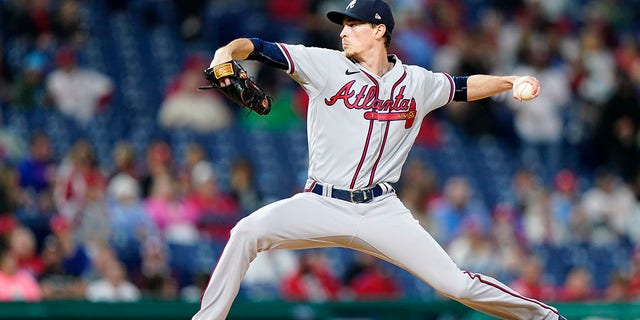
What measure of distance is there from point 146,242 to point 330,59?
4.45 m

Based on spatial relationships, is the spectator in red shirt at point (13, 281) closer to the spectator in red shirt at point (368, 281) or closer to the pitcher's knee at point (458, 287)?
the spectator in red shirt at point (368, 281)

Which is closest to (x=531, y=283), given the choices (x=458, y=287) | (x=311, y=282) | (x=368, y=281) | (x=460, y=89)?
(x=368, y=281)

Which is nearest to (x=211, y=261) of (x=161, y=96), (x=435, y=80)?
(x=161, y=96)

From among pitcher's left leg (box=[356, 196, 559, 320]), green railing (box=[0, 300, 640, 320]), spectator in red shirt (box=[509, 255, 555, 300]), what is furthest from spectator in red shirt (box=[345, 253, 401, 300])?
pitcher's left leg (box=[356, 196, 559, 320])

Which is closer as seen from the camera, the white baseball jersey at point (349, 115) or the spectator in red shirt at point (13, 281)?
the white baseball jersey at point (349, 115)

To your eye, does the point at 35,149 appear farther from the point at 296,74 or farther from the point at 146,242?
the point at 296,74

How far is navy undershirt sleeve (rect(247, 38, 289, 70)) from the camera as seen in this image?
18.8ft

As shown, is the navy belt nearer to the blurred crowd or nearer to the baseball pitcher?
the baseball pitcher

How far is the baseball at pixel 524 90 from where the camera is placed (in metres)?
5.89

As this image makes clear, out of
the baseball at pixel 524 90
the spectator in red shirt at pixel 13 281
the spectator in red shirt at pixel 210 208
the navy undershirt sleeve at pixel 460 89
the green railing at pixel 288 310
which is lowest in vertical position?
the green railing at pixel 288 310

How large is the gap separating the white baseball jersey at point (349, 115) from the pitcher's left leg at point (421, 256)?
209 mm

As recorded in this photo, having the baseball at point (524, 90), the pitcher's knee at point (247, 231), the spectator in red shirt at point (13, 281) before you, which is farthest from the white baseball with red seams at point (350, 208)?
the spectator in red shirt at point (13, 281)

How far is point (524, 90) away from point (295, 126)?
672 cm

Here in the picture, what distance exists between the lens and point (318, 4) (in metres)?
14.0
